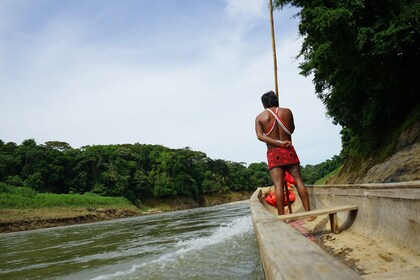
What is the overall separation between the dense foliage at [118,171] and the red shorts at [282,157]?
2311 inches

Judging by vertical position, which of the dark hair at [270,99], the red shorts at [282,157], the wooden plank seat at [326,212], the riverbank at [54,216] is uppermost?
the dark hair at [270,99]

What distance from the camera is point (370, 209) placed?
10.9 ft

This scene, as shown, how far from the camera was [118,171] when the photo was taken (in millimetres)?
70188

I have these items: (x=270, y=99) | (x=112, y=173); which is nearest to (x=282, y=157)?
(x=270, y=99)

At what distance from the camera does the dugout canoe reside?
896mm

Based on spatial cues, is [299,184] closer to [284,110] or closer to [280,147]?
[280,147]

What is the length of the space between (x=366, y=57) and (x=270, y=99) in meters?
8.33

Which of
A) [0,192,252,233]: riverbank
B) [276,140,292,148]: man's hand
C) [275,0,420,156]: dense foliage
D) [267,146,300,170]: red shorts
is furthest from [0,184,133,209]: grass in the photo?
[276,140,292,148]: man's hand

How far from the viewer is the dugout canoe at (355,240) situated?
896mm

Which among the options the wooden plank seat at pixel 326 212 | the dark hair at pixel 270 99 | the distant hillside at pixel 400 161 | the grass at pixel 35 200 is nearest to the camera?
the wooden plank seat at pixel 326 212

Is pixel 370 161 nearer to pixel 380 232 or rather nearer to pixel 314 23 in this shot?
pixel 314 23

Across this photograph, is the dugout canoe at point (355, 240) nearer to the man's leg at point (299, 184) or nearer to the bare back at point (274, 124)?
the man's leg at point (299, 184)

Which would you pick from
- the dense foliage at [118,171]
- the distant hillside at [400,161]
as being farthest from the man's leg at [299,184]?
the dense foliage at [118,171]

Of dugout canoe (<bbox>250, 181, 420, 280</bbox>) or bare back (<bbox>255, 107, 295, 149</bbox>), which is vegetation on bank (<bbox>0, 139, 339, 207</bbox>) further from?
dugout canoe (<bbox>250, 181, 420, 280</bbox>)
